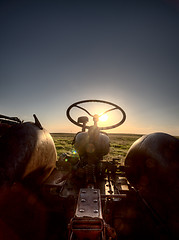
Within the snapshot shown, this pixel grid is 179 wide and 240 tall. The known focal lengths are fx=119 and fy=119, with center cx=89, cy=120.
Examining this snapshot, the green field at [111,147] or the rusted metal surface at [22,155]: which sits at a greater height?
the rusted metal surface at [22,155]

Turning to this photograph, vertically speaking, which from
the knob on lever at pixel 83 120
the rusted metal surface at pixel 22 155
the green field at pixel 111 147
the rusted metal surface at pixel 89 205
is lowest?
the green field at pixel 111 147

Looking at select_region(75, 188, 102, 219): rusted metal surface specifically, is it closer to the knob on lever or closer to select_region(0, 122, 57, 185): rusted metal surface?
select_region(0, 122, 57, 185): rusted metal surface

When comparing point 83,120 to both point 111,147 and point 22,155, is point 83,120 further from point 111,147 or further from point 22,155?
point 111,147

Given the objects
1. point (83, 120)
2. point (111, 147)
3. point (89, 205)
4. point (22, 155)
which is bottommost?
point (111, 147)

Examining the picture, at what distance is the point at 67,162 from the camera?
132 inches

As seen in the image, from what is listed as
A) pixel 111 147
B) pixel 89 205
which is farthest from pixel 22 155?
pixel 111 147

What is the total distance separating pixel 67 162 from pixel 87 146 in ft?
3.07

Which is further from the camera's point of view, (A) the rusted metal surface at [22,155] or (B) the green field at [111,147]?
(B) the green field at [111,147]

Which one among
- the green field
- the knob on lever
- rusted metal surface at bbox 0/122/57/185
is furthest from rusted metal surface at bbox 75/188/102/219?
the green field

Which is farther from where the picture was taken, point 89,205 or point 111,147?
point 111,147

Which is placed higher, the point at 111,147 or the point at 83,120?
the point at 83,120

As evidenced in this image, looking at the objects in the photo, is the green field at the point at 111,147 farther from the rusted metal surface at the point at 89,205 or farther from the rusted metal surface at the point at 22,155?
the rusted metal surface at the point at 89,205

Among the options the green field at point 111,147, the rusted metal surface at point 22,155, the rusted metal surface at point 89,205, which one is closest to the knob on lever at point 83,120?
the rusted metal surface at point 22,155

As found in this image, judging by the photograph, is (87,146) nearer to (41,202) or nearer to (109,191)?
(109,191)
